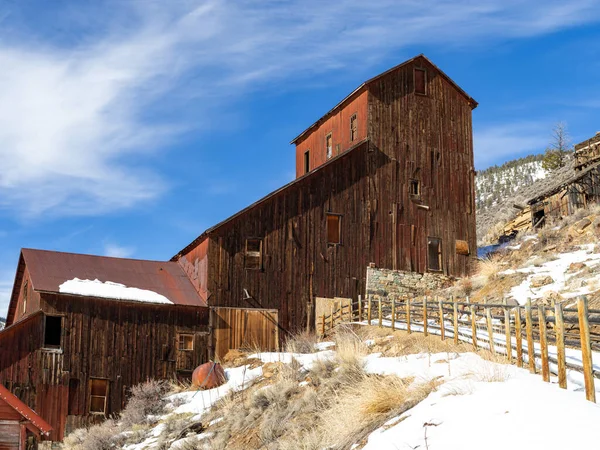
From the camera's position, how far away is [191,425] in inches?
801

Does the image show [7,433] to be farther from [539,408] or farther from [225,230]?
[539,408]

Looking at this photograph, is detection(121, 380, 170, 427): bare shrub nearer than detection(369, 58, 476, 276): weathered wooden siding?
Yes

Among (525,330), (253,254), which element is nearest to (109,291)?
(253,254)

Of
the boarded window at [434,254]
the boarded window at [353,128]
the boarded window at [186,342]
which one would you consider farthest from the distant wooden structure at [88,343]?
the boarded window at [434,254]

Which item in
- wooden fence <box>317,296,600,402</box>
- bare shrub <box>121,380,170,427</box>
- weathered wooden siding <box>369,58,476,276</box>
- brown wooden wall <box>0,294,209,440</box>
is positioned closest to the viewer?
wooden fence <box>317,296,600,402</box>

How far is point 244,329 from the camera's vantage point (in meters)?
29.3

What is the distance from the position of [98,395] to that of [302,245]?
9820mm

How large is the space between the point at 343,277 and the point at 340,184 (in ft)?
13.0

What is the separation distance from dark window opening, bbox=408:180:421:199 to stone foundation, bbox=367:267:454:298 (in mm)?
3520

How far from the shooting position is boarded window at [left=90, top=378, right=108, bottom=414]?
2686 centimetres

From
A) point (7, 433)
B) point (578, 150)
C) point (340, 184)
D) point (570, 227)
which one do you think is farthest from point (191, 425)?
point (578, 150)

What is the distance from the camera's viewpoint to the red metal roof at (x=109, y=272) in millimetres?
28469

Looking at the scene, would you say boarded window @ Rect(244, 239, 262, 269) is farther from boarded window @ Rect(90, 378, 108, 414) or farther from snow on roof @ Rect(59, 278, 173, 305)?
boarded window @ Rect(90, 378, 108, 414)

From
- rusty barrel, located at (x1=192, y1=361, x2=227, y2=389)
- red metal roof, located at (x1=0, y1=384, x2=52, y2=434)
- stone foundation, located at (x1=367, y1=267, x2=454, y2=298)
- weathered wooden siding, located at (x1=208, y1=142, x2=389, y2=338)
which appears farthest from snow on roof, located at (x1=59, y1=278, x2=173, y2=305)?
stone foundation, located at (x1=367, y1=267, x2=454, y2=298)
